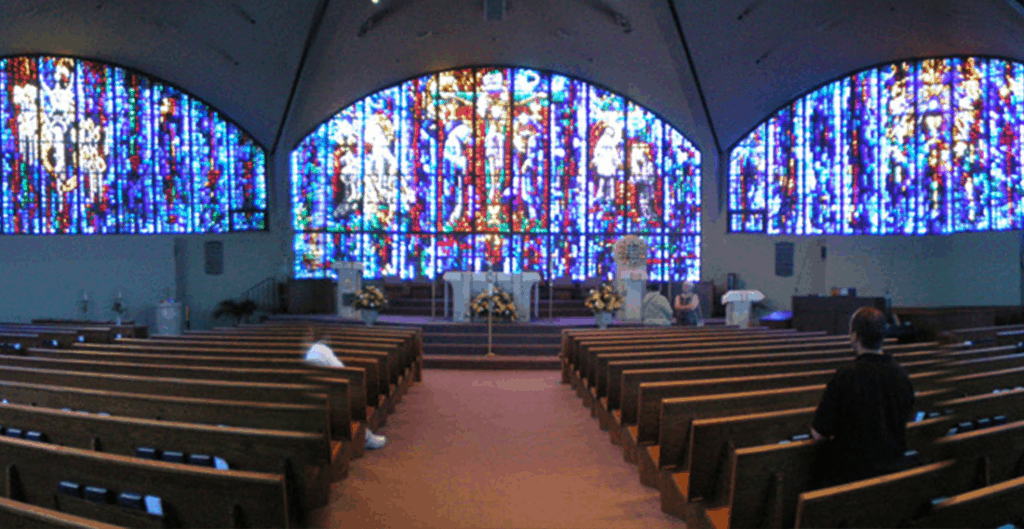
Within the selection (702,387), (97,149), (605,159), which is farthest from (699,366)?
(97,149)

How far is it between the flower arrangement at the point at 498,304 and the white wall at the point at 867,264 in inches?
253

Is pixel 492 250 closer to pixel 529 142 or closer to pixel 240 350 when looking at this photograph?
pixel 529 142

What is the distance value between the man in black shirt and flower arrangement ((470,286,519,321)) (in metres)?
8.08

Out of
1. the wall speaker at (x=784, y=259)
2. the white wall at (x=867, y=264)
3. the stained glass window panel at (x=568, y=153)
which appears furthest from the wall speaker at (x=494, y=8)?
the wall speaker at (x=784, y=259)

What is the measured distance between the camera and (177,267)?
1444 centimetres

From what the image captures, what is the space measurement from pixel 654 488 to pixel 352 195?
42.6 ft

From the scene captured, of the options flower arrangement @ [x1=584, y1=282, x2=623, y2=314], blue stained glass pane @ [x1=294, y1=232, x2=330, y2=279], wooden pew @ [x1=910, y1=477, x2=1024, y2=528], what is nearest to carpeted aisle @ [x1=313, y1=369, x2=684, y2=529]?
wooden pew @ [x1=910, y1=477, x2=1024, y2=528]

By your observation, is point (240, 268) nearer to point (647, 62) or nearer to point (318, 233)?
point (318, 233)

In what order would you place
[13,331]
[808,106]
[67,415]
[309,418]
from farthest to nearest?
1. [808,106]
2. [13,331]
3. [309,418]
4. [67,415]

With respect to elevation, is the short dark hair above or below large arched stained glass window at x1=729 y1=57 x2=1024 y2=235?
below

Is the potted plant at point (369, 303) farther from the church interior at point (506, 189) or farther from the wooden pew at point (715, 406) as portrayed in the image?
the wooden pew at point (715, 406)

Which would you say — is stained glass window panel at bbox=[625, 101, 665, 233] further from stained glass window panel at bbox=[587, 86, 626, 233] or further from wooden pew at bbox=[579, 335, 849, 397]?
wooden pew at bbox=[579, 335, 849, 397]

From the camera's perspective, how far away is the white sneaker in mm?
4602

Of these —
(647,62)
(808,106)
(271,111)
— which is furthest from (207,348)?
(808,106)
